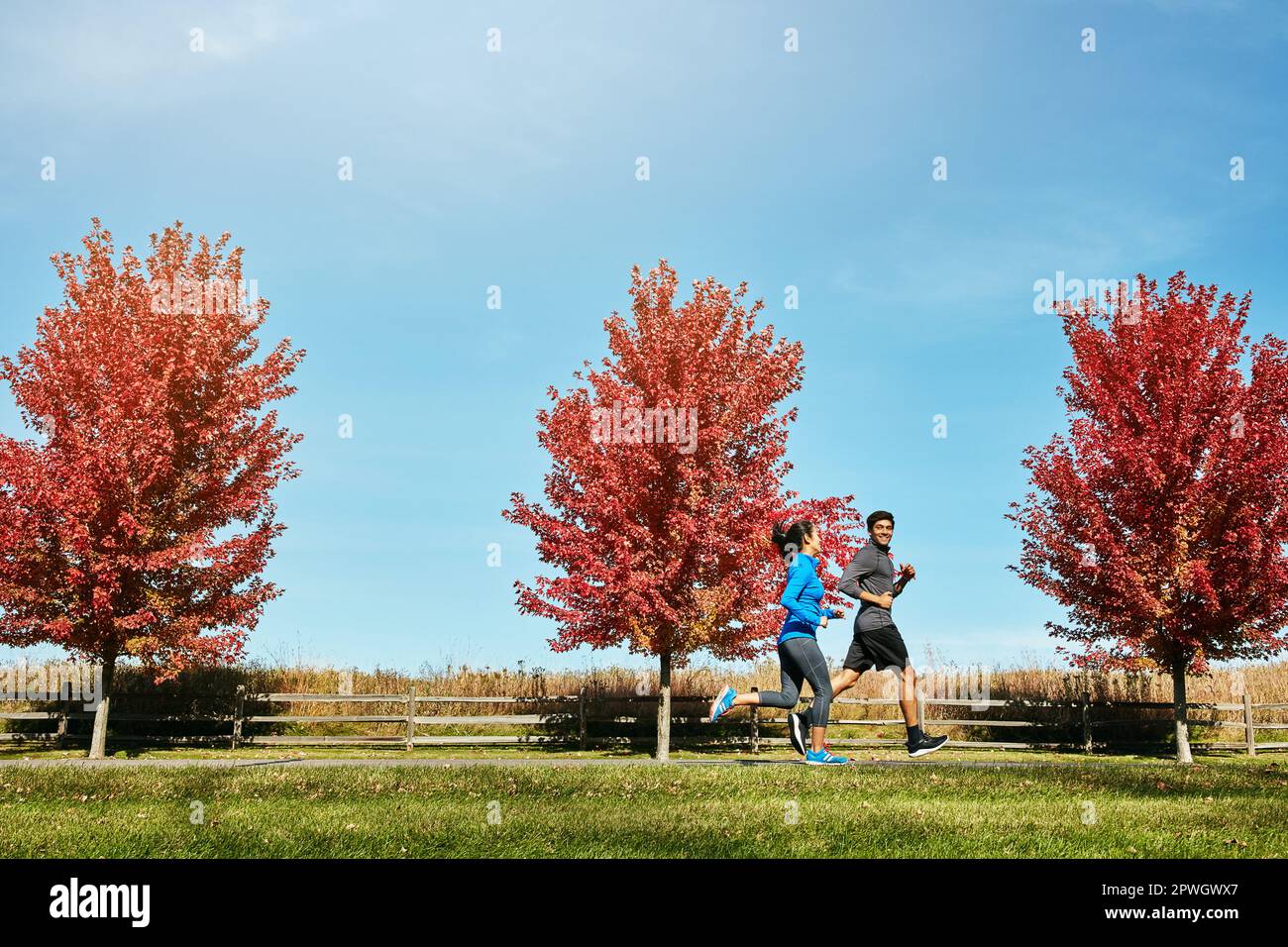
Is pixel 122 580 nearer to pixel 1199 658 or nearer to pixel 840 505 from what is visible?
pixel 840 505

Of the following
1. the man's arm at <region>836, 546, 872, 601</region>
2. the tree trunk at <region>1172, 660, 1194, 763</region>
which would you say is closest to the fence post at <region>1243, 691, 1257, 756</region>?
the tree trunk at <region>1172, 660, 1194, 763</region>

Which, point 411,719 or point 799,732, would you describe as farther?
point 411,719

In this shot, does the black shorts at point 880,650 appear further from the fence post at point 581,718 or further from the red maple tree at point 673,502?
the fence post at point 581,718

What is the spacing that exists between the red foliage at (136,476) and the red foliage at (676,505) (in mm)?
6349

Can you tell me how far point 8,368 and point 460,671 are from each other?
1357 cm

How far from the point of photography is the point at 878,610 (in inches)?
350

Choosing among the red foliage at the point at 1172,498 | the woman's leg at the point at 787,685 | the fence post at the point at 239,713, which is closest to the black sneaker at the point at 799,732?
the woman's leg at the point at 787,685

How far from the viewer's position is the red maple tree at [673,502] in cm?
2084

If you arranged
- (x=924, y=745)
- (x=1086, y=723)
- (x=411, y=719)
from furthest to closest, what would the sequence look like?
(x=1086, y=723), (x=411, y=719), (x=924, y=745)

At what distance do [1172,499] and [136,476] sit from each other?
869 inches

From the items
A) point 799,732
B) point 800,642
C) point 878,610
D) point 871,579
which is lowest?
point 799,732

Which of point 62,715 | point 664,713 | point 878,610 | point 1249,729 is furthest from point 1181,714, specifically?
point 62,715

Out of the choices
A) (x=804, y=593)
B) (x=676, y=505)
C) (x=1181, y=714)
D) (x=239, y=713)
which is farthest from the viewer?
(x=239, y=713)

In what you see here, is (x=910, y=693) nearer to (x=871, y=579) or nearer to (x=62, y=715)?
(x=871, y=579)
